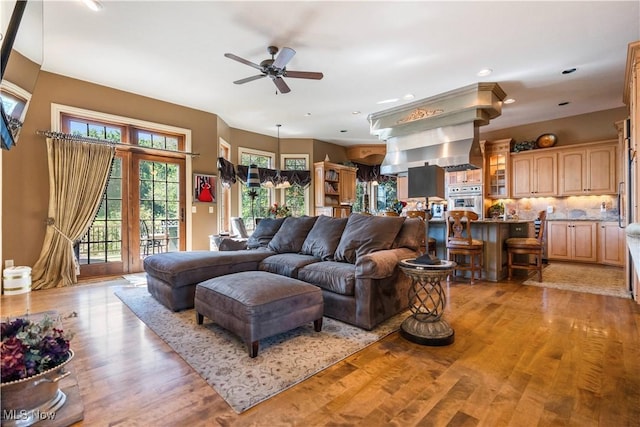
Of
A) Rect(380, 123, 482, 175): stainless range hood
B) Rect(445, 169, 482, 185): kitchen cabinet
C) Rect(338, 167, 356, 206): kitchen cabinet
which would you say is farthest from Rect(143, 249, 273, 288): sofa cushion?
Rect(445, 169, 482, 185): kitchen cabinet

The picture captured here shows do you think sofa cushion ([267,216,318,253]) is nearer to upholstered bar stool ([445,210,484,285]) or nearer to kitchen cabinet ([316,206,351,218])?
upholstered bar stool ([445,210,484,285])

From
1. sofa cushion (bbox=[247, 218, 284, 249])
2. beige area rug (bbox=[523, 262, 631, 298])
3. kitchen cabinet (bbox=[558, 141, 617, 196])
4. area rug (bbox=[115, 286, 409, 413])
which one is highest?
kitchen cabinet (bbox=[558, 141, 617, 196])

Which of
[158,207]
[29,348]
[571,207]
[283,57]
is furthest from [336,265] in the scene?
[571,207]

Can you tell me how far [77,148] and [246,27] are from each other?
10.1 ft

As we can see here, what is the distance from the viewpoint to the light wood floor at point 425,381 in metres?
1.49

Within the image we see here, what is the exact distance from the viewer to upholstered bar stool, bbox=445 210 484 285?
4188 mm

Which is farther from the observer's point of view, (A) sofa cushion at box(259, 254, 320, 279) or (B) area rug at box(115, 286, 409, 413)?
(A) sofa cushion at box(259, 254, 320, 279)

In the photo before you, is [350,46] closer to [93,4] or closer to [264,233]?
[93,4]

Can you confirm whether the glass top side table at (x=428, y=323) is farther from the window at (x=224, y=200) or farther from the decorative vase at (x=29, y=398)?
the window at (x=224, y=200)

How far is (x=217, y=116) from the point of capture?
5898mm

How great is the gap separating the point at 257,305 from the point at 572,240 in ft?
21.8

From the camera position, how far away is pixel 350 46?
11.2 ft

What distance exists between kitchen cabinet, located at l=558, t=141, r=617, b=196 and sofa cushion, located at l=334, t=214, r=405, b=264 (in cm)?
504

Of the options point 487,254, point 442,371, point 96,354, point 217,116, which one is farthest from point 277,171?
point 442,371
